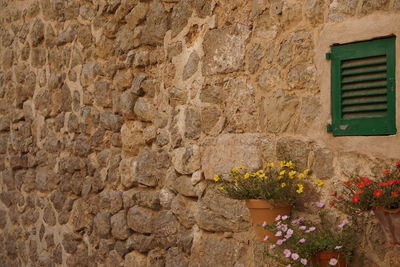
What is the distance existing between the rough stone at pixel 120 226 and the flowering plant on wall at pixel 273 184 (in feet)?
4.13

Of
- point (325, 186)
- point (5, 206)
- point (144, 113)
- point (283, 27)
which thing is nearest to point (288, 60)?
point (283, 27)

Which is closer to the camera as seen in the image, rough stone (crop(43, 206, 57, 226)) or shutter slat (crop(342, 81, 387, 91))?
shutter slat (crop(342, 81, 387, 91))

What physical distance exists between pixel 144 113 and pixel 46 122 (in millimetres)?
1542

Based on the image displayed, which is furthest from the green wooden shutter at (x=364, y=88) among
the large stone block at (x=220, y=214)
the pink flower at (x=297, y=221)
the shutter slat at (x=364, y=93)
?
the large stone block at (x=220, y=214)

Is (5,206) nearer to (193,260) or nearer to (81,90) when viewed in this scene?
(81,90)

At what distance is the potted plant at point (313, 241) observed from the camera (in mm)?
2834

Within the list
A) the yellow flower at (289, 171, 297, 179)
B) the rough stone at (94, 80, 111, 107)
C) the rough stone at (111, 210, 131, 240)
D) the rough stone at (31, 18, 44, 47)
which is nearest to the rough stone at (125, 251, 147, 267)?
the rough stone at (111, 210, 131, 240)

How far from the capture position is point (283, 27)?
10.5ft

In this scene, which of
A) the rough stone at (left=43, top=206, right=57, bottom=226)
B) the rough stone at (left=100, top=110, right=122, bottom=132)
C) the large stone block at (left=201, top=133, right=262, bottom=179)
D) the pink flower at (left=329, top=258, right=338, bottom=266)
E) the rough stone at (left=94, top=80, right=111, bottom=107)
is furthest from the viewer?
the rough stone at (left=43, top=206, right=57, bottom=226)

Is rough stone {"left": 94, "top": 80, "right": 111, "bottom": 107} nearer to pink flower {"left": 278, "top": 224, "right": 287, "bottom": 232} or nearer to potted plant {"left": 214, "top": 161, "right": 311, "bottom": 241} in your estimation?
potted plant {"left": 214, "top": 161, "right": 311, "bottom": 241}

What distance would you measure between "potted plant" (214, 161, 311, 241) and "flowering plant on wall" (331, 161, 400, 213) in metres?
0.24

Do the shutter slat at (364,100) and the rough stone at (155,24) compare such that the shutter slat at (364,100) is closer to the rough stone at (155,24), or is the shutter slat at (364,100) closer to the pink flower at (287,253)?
the pink flower at (287,253)

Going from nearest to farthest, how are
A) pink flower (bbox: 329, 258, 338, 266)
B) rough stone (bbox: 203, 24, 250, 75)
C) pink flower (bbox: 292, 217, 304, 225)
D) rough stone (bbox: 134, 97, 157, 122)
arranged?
pink flower (bbox: 329, 258, 338, 266) → pink flower (bbox: 292, 217, 304, 225) → rough stone (bbox: 203, 24, 250, 75) → rough stone (bbox: 134, 97, 157, 122)

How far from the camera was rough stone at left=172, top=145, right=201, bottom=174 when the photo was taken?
368 centimetres
